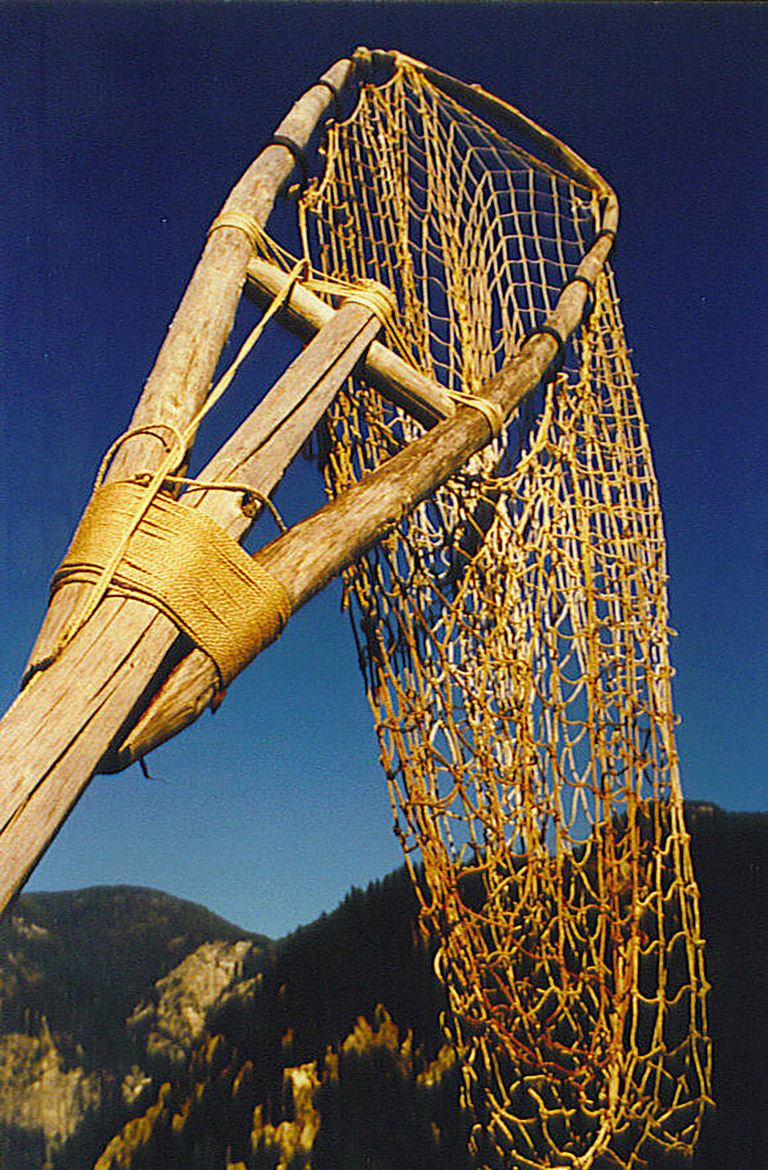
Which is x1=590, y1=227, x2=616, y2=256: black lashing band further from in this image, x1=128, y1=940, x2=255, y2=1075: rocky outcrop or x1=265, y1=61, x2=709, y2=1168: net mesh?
x1=128, y1=940, x2=255, y2=1075: rocky outcrop

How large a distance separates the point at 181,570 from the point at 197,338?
373mm

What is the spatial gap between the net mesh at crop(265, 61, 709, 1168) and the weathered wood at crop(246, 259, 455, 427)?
35 mm

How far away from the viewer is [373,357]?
1138mm

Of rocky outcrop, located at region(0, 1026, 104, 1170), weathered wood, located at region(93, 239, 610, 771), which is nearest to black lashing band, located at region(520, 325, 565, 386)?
weathered wood, located at region(93, 239, 610, 771)

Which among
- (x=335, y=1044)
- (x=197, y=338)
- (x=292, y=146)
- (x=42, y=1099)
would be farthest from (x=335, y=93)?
(x=42, y=1099)

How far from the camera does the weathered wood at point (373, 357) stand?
113 centimetres

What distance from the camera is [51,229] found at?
1.67 meters

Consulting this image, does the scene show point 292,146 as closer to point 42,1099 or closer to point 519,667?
point 519,667

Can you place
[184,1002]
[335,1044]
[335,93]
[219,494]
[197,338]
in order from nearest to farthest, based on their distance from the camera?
[219,494] < [197,338] < [335,93] < [335,1044] < [184,1002]

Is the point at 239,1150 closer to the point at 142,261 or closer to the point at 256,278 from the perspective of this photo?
the point at 256,278

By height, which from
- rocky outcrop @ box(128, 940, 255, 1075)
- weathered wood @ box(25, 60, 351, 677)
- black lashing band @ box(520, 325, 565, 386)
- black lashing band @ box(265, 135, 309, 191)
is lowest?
rocky outcrop @ box(128, 940, 255, 1075)

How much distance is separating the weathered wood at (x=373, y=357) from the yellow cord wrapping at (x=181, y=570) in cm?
48

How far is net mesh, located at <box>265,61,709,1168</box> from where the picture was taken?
1246 millimetres

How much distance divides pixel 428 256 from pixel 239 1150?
152cm
